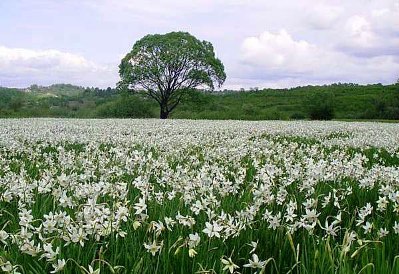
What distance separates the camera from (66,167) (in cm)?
693

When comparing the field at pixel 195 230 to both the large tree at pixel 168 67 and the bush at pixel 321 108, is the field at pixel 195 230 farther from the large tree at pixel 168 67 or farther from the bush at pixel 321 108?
the bush at pixel 321 108

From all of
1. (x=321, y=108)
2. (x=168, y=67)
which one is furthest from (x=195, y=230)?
(x=321, y=108)

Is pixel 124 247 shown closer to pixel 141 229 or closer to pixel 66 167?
pixel 141 229

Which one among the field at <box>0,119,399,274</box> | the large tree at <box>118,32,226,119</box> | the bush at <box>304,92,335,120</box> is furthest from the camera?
the bush at <box>304,92,335,120</box>

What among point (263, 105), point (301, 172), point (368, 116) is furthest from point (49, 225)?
point (263, 105)

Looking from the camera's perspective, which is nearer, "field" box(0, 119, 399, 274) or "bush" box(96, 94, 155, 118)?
"field" box(0, 119, 399, 274)

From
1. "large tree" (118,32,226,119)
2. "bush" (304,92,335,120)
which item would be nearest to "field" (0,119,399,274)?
"large tree" (118,32,226,119)

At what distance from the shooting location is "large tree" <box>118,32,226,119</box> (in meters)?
57.7

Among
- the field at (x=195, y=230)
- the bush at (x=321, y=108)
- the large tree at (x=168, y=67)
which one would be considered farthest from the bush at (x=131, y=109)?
the field at (x=195, y=230)

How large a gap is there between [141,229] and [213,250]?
31.3 inches

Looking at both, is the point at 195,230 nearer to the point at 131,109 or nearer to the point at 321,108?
the point at 131,109

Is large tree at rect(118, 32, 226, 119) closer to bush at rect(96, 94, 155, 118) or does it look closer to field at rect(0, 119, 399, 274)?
bush at rect(96, 94, 155, 118)

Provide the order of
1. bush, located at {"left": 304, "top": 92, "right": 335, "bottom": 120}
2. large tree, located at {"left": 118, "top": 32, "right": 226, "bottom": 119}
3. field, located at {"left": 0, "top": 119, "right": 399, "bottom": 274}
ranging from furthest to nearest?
1. bush, located at {"left": 304, "top": 92, "right": 335, "bottom": 120}
2. large tree, located at {"left": 118, "top": 32, "right": 226, "bottom": 119}
3. field, located at {"left": 0, "top": 119, "right": 399, "bottom": 274}

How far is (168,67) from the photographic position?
5856 centimetres
